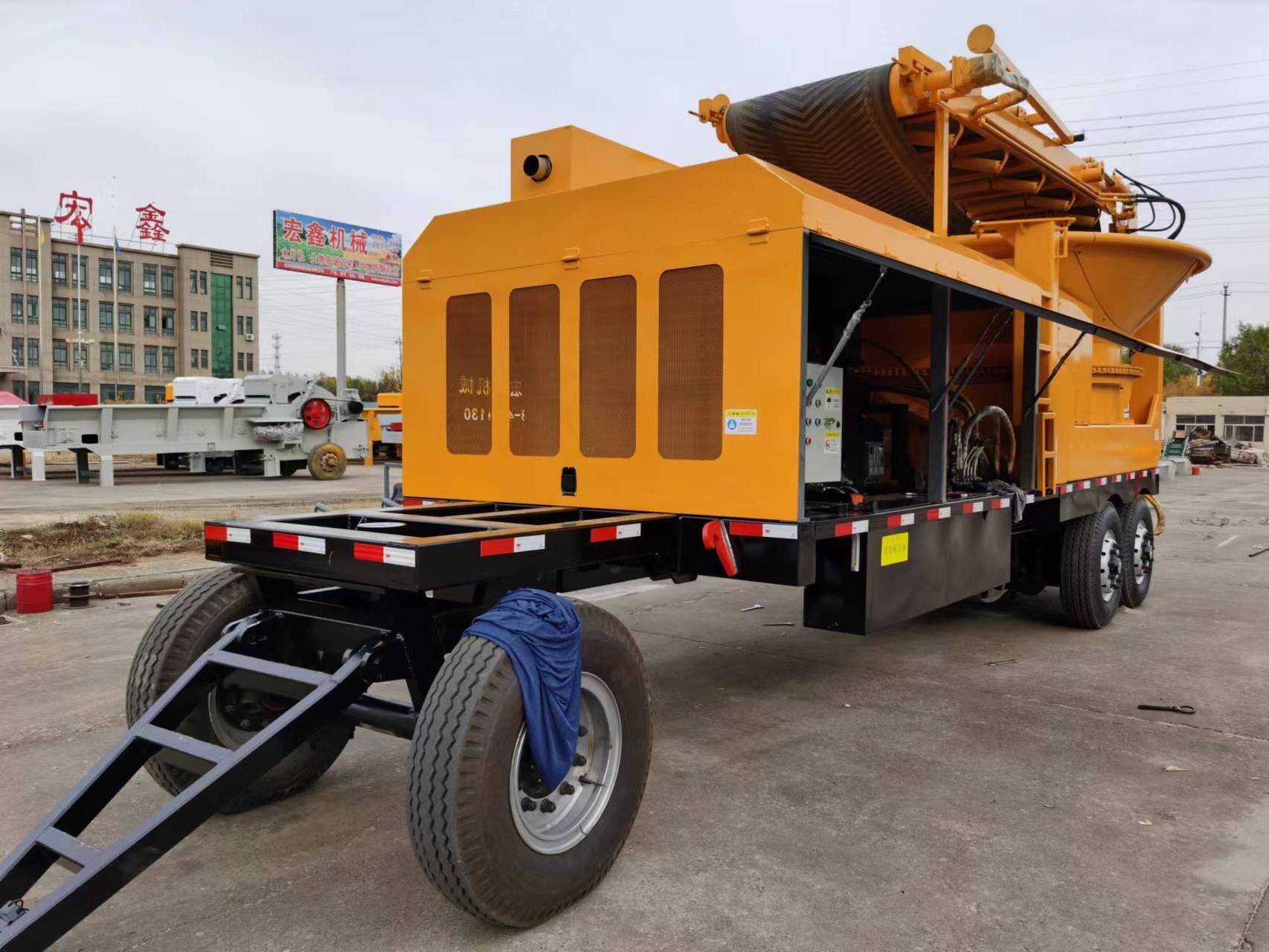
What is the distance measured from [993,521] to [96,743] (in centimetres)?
499

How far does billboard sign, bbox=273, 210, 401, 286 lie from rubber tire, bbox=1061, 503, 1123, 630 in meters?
26.7

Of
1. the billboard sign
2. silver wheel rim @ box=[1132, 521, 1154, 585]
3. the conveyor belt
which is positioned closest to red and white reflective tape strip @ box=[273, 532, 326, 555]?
the conveyor belt

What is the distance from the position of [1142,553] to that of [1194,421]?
156 ft

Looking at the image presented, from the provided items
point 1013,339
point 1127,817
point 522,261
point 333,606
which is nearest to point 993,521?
point 1013,339

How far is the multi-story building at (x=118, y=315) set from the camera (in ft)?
213

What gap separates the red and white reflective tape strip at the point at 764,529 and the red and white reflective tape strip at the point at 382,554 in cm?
166

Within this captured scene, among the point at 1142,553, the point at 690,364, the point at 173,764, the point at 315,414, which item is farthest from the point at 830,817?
the point at 315,414

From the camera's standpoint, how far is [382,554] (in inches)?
121

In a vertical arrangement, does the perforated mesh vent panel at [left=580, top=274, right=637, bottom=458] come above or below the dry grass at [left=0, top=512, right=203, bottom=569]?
above

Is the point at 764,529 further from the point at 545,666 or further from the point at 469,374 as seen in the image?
the point at 469,374

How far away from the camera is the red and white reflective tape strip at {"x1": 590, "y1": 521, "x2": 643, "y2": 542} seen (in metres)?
3.70

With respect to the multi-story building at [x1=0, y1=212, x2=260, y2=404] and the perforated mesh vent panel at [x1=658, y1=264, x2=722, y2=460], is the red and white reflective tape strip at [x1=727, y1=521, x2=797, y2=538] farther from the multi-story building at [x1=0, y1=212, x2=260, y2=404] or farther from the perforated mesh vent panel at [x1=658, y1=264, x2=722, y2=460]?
the multi-story building at [x1=0, y1=212, x2=260, y2=404]

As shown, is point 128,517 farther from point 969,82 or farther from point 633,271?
point 969,82

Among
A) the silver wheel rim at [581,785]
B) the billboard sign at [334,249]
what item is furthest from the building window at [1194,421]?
the silver wheel rim at [581,785]
